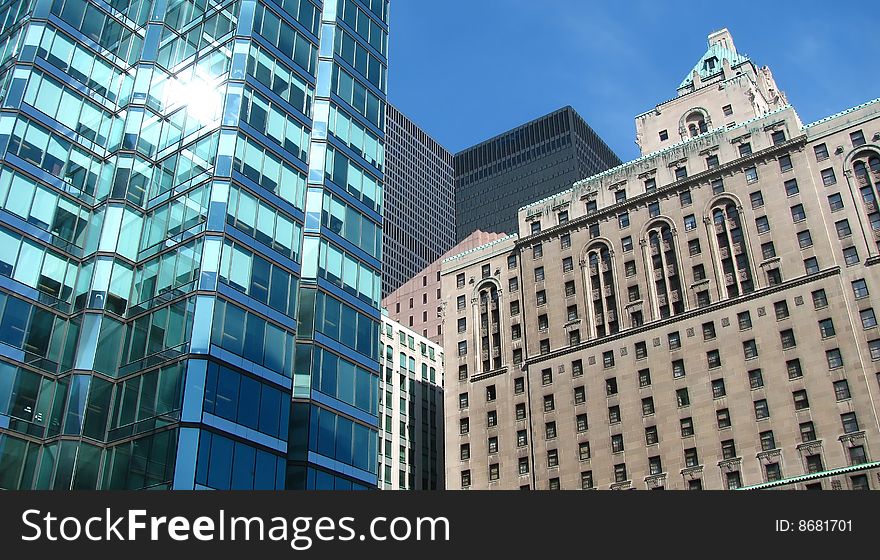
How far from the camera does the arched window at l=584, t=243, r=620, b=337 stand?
100m

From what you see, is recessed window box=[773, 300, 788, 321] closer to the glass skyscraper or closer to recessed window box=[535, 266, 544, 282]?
recessed window box=[535, 266, 544, 282]

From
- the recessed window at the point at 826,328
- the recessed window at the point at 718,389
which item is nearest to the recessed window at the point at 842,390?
the recessed window at the point at 826,328

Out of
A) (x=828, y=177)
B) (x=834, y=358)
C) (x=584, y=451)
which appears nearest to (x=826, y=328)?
(x=834, y=358)

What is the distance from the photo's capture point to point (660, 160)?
4141 inches

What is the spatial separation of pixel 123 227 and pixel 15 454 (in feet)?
46.0

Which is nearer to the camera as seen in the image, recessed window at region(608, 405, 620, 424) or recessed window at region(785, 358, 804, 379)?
recessed window at region(785, 358, 804, 379)

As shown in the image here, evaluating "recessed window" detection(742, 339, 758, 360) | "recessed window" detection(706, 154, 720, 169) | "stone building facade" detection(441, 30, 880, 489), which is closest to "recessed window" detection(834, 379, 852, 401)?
"stone building facade" detection(441, 30, 880, 489)

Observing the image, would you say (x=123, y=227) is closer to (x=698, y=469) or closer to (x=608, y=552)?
(x=608, y=552)

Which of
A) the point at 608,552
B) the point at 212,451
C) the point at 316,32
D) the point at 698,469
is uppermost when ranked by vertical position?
the point at 316,32

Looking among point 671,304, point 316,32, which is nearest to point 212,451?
point 316,32

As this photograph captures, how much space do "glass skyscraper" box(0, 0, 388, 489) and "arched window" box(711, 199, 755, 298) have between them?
146 feet

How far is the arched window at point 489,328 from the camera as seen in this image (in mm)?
108375

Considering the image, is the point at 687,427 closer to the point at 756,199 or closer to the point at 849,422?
the point at 849,422

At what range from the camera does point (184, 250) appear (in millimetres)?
51250
